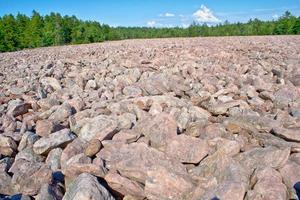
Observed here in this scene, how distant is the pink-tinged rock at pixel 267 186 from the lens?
3.78 m

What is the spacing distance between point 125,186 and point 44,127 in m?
2.19

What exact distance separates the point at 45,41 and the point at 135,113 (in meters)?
46.2

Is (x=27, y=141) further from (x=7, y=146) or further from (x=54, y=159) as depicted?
(x=54, y=159)

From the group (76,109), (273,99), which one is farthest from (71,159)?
(273,99)

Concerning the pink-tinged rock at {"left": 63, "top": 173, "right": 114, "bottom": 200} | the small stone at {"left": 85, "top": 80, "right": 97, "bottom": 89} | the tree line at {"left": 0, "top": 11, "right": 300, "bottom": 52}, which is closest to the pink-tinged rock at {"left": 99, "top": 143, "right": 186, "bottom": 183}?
the pink-tinged rock at {"left": 63, "top": 173, "right": 114, "bottom": 200}

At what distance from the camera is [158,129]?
17.3ft

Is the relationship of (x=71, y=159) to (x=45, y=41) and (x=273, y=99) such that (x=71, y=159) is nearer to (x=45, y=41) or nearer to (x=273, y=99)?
(x=273, y=99)

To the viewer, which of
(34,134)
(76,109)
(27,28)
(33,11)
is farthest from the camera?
(33,11)

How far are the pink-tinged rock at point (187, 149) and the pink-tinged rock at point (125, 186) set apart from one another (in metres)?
0.77

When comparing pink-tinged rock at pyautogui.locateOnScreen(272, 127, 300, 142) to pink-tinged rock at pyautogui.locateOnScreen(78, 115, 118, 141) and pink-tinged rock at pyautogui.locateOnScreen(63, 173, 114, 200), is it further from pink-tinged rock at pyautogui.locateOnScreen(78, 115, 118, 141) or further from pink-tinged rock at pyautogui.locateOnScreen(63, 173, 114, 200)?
pink-tinged rock at pyautogui.locateOnScreen(63, 173, 114, 200)

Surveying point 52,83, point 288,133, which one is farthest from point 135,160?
point 52,83

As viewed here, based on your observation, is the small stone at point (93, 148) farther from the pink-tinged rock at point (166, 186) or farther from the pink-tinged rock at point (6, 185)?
the pink-tinged rock at point (166, 186)

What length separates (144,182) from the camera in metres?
4.27

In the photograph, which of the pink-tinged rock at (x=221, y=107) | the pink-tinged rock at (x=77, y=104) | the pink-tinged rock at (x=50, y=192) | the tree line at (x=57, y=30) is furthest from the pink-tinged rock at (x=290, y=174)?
the tree line at (x=57, y=30)
